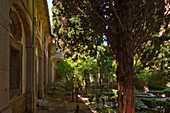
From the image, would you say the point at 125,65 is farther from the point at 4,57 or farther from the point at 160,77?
the point at 160,77

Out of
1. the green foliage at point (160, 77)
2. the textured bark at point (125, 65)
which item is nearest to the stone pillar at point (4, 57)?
Answer: the textured bark at point (125, 65)

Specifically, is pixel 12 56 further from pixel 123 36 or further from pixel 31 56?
pixel 123 36

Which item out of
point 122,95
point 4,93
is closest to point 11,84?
point 4,93

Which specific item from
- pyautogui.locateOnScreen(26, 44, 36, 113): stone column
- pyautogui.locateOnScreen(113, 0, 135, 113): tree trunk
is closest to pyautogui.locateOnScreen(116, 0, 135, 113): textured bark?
pyautogui.locateOnScreen(113, 0, 135, 113): tree trunk

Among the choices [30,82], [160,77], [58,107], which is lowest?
[58,107]

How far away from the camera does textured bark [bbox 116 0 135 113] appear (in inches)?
193

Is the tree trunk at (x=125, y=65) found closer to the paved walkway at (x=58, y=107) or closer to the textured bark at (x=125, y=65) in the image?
the textured bark at (x=125, y=65)

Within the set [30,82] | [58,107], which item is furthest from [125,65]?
[58,107]

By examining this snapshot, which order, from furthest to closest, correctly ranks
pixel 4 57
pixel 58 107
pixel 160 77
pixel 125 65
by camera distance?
pixel 58 107 < pixel 160 77 < pixel 125 65 < pixel 4 57

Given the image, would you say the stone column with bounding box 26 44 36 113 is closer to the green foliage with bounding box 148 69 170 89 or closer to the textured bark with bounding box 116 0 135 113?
the textured bark with bounding box 116 0 135 113

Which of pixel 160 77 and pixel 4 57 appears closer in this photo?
pixel 4 57

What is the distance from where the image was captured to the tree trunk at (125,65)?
4891mm

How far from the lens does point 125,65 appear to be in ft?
16.3

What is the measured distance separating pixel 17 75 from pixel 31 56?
1517 millimetres
